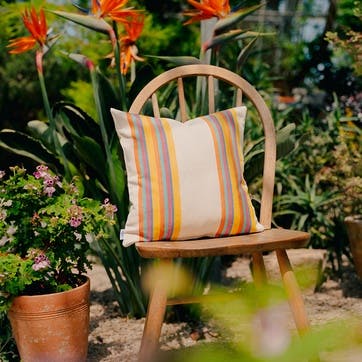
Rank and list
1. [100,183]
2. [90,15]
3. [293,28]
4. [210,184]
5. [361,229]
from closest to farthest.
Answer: [210,184] < [90,15] < [100,183] < [361,229] < [293,28]

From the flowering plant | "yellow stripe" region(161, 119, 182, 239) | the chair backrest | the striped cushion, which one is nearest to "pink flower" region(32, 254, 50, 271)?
the flowering plant

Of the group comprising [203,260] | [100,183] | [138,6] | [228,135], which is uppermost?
[138,6]

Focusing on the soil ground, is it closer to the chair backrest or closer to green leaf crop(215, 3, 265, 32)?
the chair backrest

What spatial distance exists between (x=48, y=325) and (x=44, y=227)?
29 centimetres

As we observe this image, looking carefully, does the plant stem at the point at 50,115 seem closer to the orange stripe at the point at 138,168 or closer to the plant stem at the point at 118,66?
the plant stem at the point at 118,66

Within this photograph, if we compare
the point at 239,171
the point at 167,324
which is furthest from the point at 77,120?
the point at 167,324

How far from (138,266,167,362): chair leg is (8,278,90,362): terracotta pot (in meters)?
0.30

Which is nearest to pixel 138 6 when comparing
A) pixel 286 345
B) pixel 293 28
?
pixel 286 345

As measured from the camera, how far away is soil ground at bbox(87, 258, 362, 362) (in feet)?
6.17

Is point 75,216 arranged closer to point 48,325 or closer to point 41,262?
point 41,262

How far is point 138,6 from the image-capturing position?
171 inches

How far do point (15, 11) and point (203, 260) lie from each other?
3.26m

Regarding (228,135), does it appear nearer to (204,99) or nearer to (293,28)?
(204,99)

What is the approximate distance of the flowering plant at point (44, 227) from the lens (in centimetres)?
160
